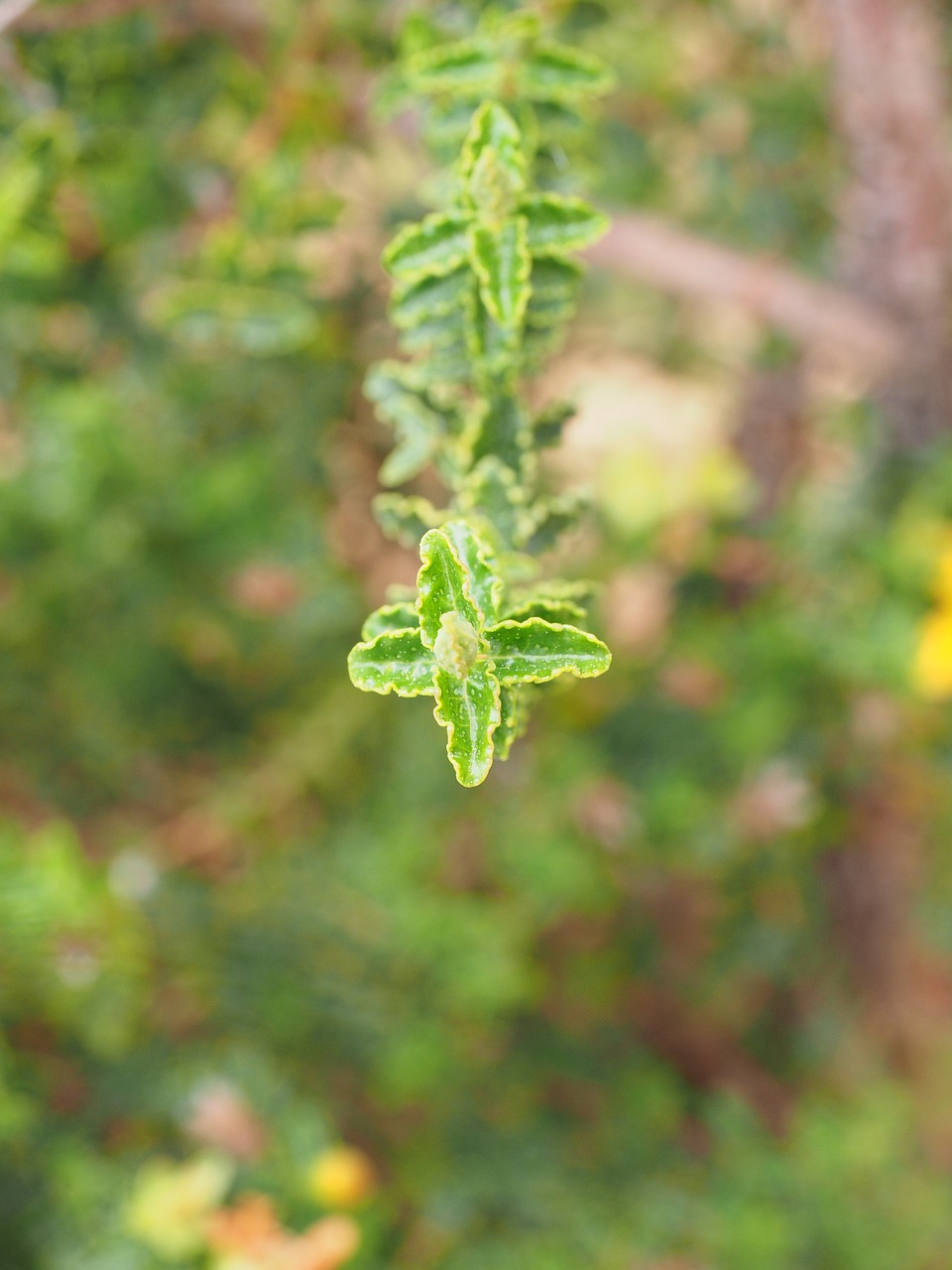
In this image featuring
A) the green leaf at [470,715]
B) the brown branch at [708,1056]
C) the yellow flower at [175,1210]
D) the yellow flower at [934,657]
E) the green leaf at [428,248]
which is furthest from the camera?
the brown branch at [708,1056]

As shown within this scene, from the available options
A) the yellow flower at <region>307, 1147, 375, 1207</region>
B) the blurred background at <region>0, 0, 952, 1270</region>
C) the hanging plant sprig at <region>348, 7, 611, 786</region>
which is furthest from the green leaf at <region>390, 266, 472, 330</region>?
the yellow flower at <region>307, 1147, 375, 1207</region>

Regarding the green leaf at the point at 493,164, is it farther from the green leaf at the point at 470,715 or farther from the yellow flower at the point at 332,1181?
the yellow flower at the point at 332,1181

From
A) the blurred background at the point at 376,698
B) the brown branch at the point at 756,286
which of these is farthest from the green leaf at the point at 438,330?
the brown branch at the point at 756,286

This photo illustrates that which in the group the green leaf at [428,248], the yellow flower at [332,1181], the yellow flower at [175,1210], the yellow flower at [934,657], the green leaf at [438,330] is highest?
the yellow flower at [934,657]

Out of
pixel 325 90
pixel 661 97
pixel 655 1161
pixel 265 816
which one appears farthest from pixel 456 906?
pixel 661 97

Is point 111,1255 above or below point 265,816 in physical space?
below

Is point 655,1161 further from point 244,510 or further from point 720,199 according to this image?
point 720,199

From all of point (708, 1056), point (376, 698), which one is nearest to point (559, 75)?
point (376, 698)
